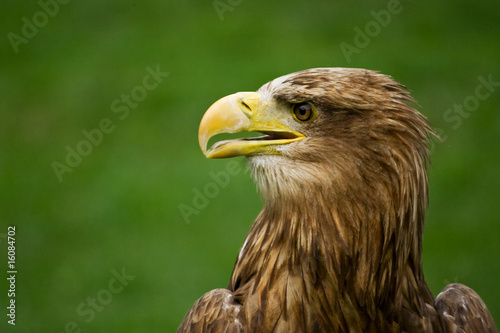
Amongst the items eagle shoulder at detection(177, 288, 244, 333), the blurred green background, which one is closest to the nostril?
eagle shoulder at detection(177, 288, 244, 333)

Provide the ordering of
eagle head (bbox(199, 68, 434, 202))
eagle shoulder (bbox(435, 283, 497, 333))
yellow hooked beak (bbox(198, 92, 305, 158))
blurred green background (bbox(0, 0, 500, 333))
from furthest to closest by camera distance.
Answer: blurred green background (bbox(0, 0, 500, 333)) → eagle shoulder (bbox(435, 283, 497, 333)) → yellow hooked beak (bbox(198, 92, 305, 158)) → eagle head (bbox(199, 68, 434, 202))

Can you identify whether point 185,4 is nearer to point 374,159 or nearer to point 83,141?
point 83,141

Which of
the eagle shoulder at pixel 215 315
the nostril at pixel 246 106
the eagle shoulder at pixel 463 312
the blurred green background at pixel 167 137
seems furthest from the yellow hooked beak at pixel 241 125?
Answer: the blurred green background at pixel 167 137

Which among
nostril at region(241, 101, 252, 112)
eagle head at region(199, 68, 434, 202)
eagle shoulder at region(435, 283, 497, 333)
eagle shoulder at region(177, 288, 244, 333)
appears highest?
nostril at region(241, 101, 252, 112)

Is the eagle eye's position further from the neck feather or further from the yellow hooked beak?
the neck feather

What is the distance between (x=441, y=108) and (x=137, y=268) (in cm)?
427

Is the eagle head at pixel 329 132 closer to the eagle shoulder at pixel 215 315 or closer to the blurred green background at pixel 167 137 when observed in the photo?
the eagle shoulder at pixel 215 315

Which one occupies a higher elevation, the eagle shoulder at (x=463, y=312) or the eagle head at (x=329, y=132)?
the eagle head at (x=329, y=132)

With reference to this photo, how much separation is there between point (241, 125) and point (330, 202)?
0.53 meters

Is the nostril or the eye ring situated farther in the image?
the nostril

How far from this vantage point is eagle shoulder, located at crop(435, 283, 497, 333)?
3.36m

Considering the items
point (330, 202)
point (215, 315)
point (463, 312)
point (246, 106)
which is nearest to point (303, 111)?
point (246, 106)

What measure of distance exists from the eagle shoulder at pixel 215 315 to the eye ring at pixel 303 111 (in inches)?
36.8

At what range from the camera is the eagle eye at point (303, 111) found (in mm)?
2963
